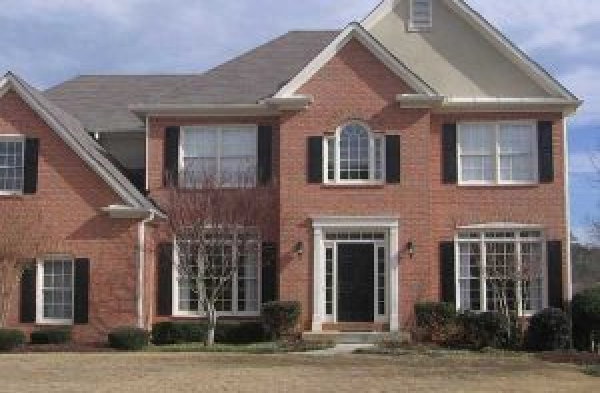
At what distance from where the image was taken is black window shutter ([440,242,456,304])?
2759 centimetres

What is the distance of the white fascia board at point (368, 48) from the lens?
90.1 ft

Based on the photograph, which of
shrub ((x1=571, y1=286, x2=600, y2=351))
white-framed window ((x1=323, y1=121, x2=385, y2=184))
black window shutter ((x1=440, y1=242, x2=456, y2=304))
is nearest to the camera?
shrub ((x1=571, y1=286, x2=600, y2=351))

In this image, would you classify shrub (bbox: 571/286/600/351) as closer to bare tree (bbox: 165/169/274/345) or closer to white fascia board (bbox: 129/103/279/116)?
bare tree (bbox: 165/169/274/345)

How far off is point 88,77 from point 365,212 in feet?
47.1

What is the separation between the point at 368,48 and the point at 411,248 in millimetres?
6114

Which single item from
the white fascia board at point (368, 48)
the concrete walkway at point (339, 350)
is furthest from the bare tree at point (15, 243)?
the concrete walkway at point (339, 350)

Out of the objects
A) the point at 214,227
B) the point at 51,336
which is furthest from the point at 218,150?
the point at 51,336

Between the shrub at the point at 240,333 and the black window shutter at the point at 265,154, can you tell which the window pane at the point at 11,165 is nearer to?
the black window shutter at the point at 265,154

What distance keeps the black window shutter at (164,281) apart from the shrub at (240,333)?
1.86 metres

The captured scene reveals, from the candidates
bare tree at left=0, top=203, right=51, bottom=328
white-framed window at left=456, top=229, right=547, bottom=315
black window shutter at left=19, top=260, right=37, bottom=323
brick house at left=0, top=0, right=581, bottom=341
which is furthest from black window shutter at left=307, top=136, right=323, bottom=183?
black window shutter at left=19, top=260, right=37, bottom=323

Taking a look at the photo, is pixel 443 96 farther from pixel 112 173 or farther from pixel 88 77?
pixel 88 77

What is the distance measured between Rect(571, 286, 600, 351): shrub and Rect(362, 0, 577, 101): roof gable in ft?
19.8

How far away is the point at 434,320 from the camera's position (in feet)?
87.1

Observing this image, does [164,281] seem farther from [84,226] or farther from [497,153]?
[497,153]
